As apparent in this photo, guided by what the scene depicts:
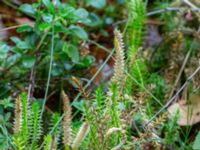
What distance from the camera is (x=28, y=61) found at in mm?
1753

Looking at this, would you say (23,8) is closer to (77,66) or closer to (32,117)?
(77,66)

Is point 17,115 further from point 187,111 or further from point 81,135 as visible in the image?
point 187,111

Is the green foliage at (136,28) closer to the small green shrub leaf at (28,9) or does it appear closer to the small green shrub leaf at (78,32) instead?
the small green shrub leaf at (78,32)

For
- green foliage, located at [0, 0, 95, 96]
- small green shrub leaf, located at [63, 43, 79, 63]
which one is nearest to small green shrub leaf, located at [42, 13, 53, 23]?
green foliage, located at [0, 0, 95, 96]

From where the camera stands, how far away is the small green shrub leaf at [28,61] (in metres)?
1.75

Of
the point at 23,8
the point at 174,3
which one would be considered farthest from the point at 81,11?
the point at 174,3

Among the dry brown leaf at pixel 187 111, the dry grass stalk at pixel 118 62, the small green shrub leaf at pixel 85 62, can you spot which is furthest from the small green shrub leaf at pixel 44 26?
the dry brown leaf at pixel 187 111

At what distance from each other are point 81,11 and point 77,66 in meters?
0.22

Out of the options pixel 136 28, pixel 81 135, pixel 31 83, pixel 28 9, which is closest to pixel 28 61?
pixel 31 83

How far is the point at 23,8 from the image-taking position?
173 centimetres

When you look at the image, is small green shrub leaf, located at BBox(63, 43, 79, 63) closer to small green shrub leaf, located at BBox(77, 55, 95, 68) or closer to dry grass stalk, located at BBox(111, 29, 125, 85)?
small green shrub leaf, located at BBox(77, 55, 95, 68)

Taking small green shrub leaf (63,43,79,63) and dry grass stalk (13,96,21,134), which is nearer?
dry grass stalk (13,96,21,134)

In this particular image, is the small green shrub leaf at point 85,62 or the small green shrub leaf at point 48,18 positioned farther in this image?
the small green shrub leaf at point 85,62

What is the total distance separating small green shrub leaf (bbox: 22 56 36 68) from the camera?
1745 mm
